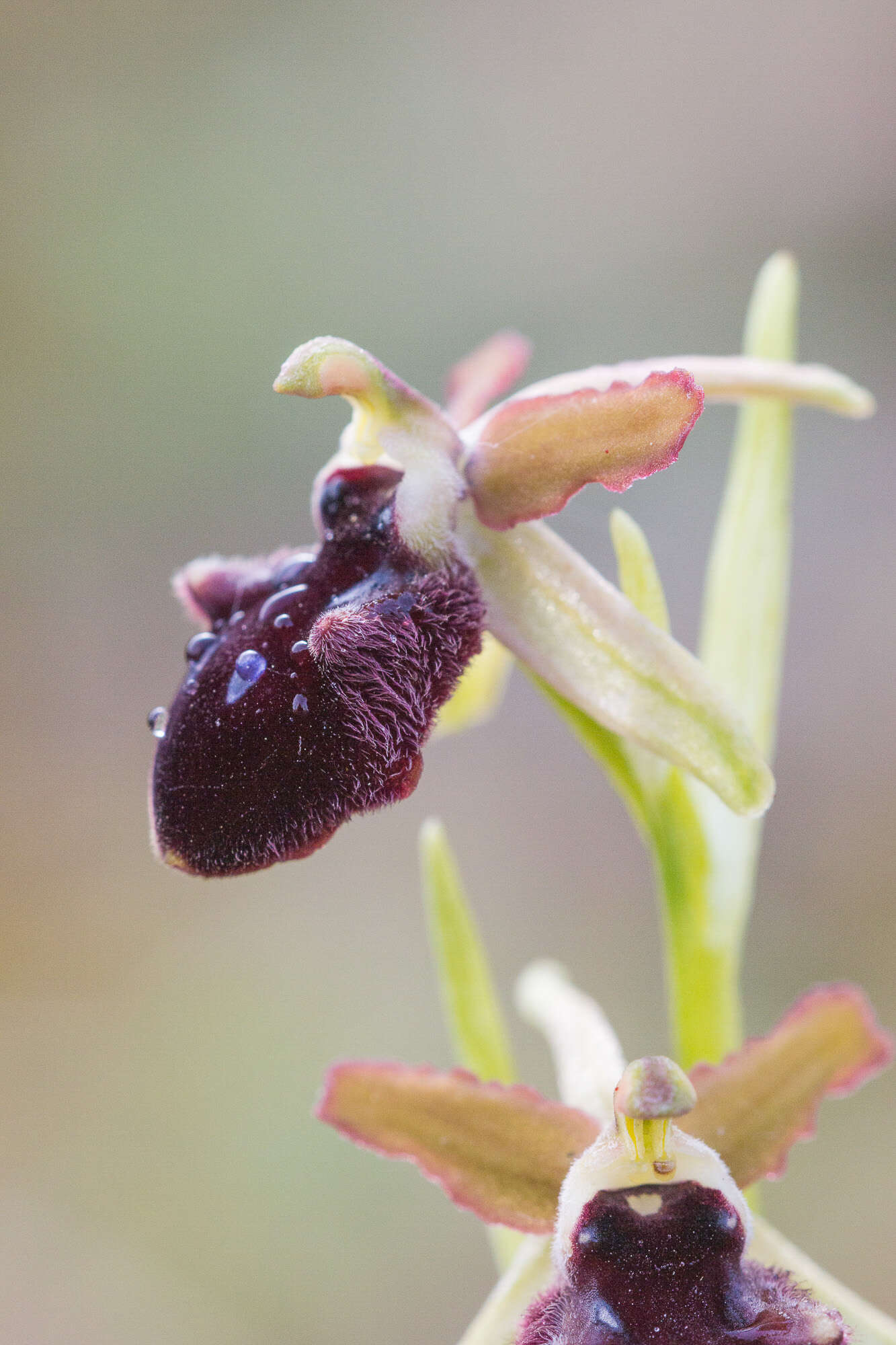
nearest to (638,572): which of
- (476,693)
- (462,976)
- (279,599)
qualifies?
(279,599)

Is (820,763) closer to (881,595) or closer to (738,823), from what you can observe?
(881,595)

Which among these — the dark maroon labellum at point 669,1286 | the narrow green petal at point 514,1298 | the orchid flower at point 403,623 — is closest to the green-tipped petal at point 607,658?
the orchid flower at point 403,623

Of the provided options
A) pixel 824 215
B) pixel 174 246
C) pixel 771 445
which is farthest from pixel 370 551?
pixel 824 215

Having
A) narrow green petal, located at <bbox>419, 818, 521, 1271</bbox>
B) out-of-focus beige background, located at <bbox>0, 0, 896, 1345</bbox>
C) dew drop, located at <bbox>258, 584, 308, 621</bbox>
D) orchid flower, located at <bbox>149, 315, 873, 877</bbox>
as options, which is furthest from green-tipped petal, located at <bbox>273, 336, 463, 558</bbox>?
out-of-focus beige background, located at <bbox>0, 0, 896, 1345</bbox>

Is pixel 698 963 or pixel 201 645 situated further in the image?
pixel 698 963

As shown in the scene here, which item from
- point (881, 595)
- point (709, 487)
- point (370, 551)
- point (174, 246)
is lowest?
point (370, 551)

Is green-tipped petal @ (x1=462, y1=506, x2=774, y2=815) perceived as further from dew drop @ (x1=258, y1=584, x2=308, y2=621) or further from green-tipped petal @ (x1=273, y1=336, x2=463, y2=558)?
dew drop @ (x1=258, y1=584, x2=308, y2=621)

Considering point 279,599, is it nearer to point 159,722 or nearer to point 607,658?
point 159,722
